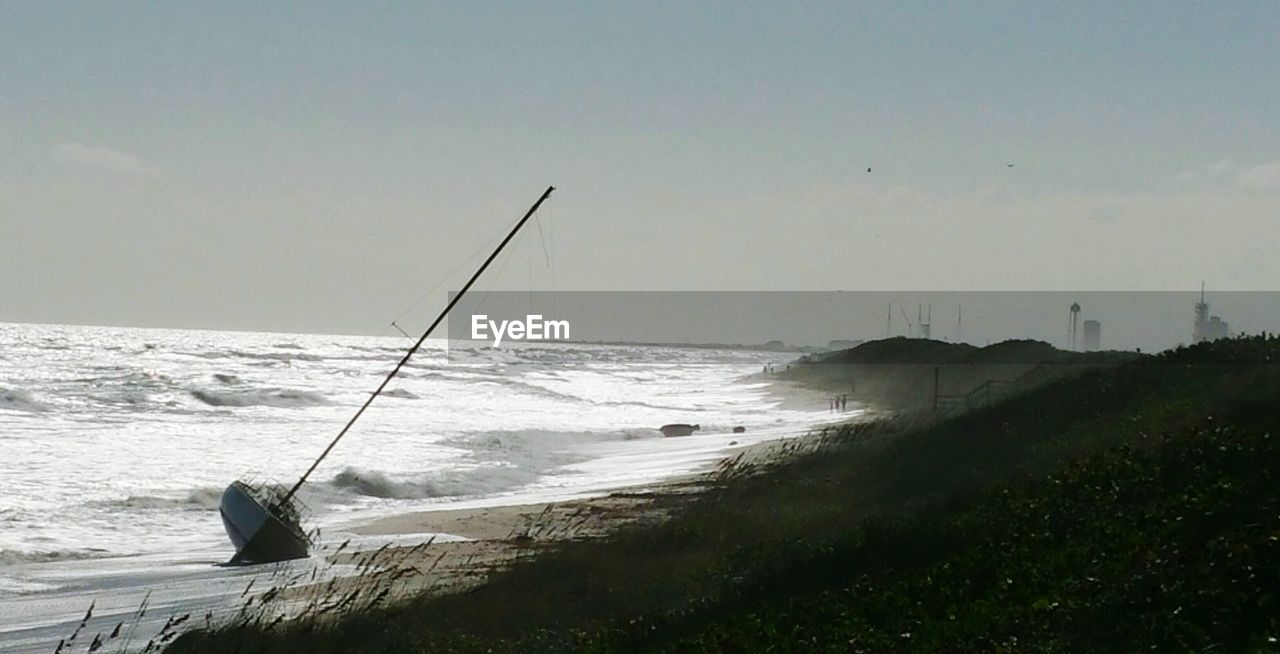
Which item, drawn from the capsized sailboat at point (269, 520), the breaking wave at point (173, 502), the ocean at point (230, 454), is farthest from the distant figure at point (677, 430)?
the capsized sailboat at point (269, 520)

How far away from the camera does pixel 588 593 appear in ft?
55.3

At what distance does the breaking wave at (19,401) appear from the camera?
221ft

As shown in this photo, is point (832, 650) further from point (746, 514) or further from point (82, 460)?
point (82, 460)

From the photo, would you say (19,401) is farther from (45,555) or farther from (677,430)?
(45,555)

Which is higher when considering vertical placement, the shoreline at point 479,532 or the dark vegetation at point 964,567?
the dark vegetation at point 964,567

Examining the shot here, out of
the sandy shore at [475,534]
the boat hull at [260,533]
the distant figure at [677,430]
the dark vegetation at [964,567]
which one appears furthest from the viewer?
the distant figure at [677,430]

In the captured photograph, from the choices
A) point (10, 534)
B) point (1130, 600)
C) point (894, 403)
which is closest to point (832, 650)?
point (1130, 600)

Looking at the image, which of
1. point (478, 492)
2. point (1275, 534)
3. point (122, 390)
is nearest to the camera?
point (1275, 534)

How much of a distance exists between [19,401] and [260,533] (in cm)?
5171

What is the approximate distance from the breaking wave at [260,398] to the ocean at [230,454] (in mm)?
240

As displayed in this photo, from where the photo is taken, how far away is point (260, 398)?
83375 mm

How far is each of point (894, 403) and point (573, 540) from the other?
212 ft

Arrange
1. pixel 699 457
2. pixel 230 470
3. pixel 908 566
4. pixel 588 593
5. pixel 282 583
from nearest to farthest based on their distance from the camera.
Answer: pixel 908 566 → pixel 588 593 → pixel 282 583 → pixel 230 470 → pixel 699 457

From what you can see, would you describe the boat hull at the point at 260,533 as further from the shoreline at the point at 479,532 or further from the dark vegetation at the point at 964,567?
the dark vegetation at the point at 964,567
